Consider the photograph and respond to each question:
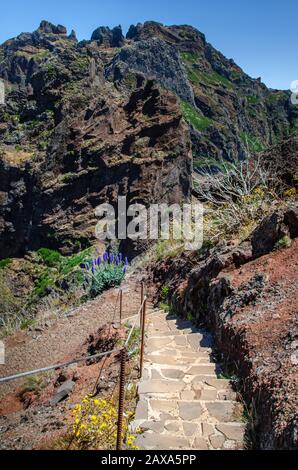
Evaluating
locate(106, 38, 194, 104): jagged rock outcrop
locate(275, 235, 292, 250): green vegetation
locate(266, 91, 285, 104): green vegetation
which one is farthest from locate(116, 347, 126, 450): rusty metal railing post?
locate(266, 91, 285, 104): green vegetation

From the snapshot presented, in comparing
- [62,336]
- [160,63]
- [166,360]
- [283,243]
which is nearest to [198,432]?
[166,360]

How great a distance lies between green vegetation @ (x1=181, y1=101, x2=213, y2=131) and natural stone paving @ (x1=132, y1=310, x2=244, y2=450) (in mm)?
104439

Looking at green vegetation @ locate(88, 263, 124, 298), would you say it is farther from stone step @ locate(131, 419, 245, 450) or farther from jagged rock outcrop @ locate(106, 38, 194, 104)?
jagged rock outcrop @ locate(106, 38, 194, 104)

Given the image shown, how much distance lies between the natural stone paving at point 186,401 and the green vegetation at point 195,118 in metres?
104

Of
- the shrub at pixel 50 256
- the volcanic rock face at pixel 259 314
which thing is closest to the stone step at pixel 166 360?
the volcanic rock face at pixel 259 314

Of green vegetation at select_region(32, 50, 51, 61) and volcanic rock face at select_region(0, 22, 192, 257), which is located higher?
green vegetation at select_region(32, 50, 51, 61)

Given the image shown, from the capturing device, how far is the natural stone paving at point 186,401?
4.21 m

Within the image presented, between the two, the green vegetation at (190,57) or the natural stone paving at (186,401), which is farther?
the green vegetation at (190,57)

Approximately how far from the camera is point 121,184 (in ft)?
101

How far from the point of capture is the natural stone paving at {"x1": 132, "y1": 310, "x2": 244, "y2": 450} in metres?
4.21

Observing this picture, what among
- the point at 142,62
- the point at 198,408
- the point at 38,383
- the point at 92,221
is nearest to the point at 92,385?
the point at 198,408

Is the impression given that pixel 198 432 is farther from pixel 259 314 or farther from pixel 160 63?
pixel 160 63

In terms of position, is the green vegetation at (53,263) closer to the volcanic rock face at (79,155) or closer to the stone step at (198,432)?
the volcanic rock face at (79,155)
